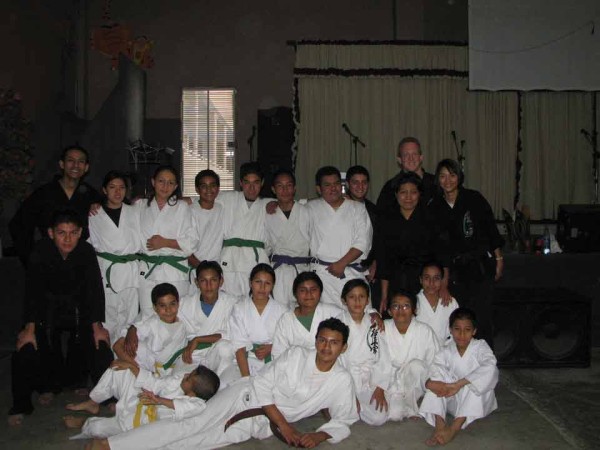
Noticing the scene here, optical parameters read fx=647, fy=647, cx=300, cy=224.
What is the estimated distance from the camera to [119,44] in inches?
344

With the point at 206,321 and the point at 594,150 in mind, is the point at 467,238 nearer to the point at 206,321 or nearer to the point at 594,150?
the point at 206,321

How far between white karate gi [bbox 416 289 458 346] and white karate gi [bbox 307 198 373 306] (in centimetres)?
49

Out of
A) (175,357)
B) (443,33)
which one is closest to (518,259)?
(175,357)

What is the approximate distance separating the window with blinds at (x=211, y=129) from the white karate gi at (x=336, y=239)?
17.1 feet

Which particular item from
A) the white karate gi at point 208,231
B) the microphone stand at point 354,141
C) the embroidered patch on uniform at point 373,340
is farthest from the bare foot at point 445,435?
the microphone stand at point 354,141

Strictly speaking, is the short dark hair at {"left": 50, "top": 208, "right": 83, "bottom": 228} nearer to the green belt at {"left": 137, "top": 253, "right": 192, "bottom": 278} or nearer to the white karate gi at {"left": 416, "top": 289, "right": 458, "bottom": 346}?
the green belt at {"left": 137, "top": 253, "right": 192, "bottom": 278}

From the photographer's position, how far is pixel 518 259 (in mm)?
4949

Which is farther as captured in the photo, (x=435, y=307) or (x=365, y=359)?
(x=435, y=307)

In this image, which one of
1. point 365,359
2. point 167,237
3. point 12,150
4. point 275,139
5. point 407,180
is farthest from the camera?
point 275,139

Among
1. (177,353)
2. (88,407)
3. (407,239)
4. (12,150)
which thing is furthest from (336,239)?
(12,150)

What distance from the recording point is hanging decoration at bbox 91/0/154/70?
28.5ft

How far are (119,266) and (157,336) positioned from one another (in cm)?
51

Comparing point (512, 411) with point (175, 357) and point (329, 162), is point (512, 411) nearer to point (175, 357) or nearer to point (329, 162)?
point (175, 357)

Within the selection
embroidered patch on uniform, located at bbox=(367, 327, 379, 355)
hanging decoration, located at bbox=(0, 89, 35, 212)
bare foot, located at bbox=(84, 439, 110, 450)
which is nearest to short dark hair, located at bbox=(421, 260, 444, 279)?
embroidered patch on uniform, located at bbox=(367, 327, 379, 355)
